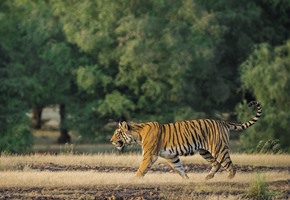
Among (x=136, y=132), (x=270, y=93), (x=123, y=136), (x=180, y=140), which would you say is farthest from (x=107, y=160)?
(x=270, y=93)

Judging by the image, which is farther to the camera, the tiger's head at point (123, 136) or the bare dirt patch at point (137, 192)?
the tiger's head at point (123, 136)

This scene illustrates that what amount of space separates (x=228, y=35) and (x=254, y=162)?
25253 mm

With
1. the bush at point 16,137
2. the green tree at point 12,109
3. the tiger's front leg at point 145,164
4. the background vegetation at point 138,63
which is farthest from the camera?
the background vegetation at point 138,63

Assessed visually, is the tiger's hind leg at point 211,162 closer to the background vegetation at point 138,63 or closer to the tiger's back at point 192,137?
the tiger's back at point 192,137

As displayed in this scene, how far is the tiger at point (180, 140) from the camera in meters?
21.4

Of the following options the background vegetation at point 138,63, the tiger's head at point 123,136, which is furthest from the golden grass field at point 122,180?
the background vegetation at point 138,63

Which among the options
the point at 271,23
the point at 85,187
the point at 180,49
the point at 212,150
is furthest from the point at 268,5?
the point at 85,187

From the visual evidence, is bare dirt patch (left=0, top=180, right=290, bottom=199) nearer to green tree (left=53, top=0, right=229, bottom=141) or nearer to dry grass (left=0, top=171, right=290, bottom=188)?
dry grass (left=0, top=171, right=290, bottom=188)

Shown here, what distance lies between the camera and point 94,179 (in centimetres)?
2009

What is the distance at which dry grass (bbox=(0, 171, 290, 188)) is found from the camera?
19.5 meters

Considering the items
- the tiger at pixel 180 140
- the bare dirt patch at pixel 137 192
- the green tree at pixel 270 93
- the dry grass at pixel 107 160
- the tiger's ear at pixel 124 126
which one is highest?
the green tree at pixel 270 93

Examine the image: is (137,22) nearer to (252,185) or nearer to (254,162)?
(254,162)

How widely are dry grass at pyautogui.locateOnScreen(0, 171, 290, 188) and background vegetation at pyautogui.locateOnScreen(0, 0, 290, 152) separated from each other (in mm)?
20534

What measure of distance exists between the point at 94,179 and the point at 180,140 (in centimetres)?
257
